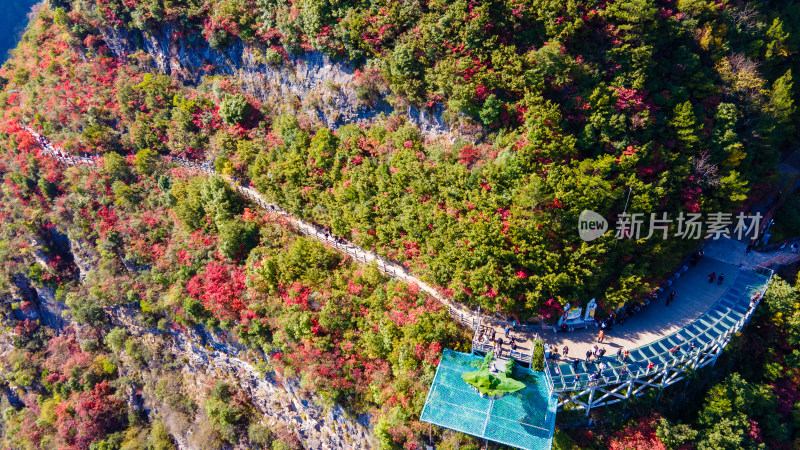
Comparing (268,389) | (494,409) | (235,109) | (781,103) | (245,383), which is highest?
(235,109)

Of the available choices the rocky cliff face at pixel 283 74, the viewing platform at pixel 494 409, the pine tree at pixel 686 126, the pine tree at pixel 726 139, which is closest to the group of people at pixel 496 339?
the viewing platform at pixel 494 409

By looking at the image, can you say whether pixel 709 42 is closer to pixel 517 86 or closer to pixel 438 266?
pixel 517 86

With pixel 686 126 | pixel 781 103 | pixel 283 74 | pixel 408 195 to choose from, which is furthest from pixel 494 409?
pixel 283 74

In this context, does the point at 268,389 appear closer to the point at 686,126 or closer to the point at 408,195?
the point at 408,195

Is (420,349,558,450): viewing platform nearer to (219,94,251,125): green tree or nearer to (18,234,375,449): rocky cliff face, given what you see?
(18,234,375,449): rocky cliff face

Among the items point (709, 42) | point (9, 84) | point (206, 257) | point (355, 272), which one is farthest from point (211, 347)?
point (9, 84)

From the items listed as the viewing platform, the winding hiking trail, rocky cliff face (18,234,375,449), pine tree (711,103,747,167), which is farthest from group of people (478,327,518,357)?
pine tree (711,103,747,167)

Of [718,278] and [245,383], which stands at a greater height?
[718,278]
